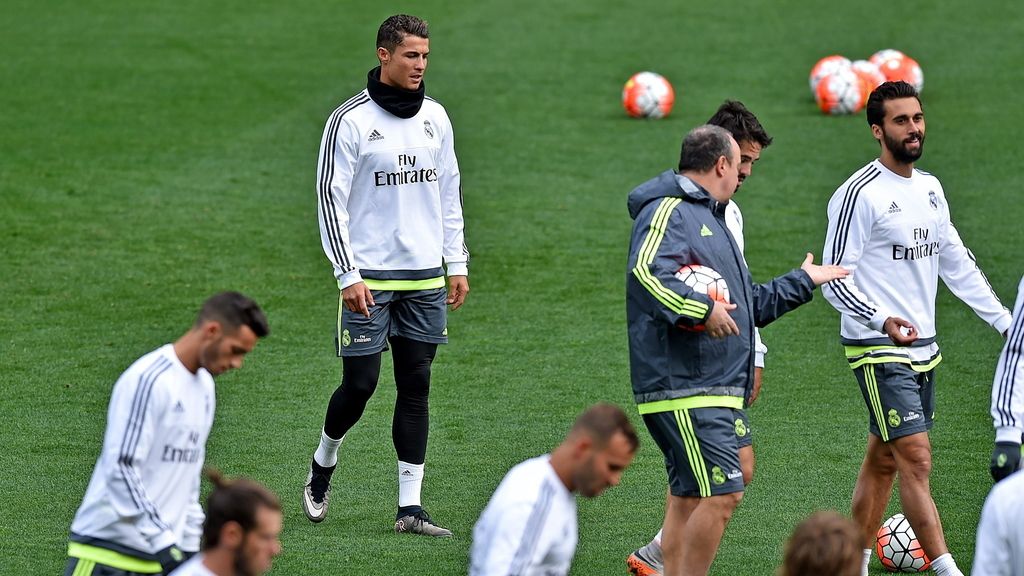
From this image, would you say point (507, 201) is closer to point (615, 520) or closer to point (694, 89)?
point (694, 89)

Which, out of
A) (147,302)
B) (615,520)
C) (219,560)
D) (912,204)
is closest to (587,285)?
(147,302)

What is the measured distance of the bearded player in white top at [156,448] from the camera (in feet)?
16.1

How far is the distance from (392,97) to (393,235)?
0.70 m

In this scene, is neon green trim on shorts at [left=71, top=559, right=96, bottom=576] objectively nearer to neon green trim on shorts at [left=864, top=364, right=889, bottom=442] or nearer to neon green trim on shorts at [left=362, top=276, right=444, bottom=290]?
neon green trim on shorts at [left=362, top=276, right=444, bottom=290]

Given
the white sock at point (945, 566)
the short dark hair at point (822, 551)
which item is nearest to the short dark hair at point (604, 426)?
the short dark hair at point (822, 551)

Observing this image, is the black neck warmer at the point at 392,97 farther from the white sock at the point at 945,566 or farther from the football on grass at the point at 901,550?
the white sock at the point at 945,566

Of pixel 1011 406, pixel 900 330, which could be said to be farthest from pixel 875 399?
pixel 1011 406

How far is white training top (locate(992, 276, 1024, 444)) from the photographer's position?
18.2 ft

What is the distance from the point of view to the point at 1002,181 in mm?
16297

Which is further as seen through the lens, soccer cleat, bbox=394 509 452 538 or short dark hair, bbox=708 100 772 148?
soccer cleat, bbox=394 509 452 538

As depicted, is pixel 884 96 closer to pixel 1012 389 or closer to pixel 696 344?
pixel 696 344

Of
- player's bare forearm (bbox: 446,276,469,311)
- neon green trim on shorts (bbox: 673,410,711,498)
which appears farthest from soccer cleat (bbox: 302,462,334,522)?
neon green trim on shorts (bbox: 673,410,711,498)

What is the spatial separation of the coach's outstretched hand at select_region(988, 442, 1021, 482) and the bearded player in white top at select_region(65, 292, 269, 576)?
2711 millimetres

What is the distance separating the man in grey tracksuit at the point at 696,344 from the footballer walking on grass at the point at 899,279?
811mm
